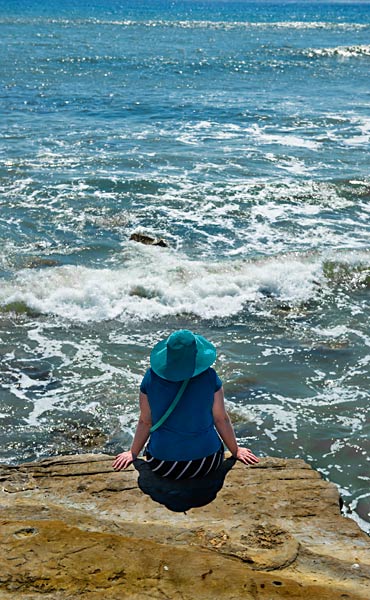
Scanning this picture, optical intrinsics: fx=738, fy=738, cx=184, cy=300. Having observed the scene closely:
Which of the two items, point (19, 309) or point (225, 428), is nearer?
point (225, 428)

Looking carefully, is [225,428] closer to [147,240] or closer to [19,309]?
[19,309]

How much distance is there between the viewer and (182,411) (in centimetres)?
540

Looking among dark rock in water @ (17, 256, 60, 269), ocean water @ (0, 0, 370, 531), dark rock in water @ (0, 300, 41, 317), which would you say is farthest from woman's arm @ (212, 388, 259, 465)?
dark rock in water @ (17, 256, 60, 269)

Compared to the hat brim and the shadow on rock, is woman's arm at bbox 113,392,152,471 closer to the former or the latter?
the shadow on rock

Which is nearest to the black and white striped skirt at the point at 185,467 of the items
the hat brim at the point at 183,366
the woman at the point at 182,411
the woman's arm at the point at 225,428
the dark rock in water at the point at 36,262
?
the woman at the point at 182,411

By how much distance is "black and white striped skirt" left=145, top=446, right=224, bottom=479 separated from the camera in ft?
17.9

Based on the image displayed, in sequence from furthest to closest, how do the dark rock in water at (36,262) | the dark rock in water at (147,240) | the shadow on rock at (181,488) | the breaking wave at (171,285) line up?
the dark rock in water at (147,240)
the dark rock in water at (36,262)
the breaking wave at (171,285)
the shadow on rock at (181,488)

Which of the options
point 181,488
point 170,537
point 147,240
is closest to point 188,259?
point 147,240

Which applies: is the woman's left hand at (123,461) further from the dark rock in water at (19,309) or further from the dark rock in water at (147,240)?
the dark rock in water at (147,240)

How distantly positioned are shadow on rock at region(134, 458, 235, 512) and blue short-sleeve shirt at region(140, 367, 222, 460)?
0.18m

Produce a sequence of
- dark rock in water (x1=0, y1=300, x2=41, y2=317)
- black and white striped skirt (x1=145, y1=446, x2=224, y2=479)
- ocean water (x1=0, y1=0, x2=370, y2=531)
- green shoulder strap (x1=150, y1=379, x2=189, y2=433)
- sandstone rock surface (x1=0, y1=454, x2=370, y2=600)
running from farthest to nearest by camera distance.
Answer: dark rock in water (x1=0, y1=300, x2=41, y2=317) < ocean water (x1=0, y1=0, x2=370, y2=531) < black and white striped skirt (x1=145, y1=446, x2=224, y2=479) < green shoulder strap (x1=150, y1=379, x2=189, y2=433) < sandstone rock surface (x1=0, y1=454, x2=370, y2=600)

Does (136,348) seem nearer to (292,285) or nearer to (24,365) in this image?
(24,365)

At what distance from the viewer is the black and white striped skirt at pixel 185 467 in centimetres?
546

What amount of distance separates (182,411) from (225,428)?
0.45 m
